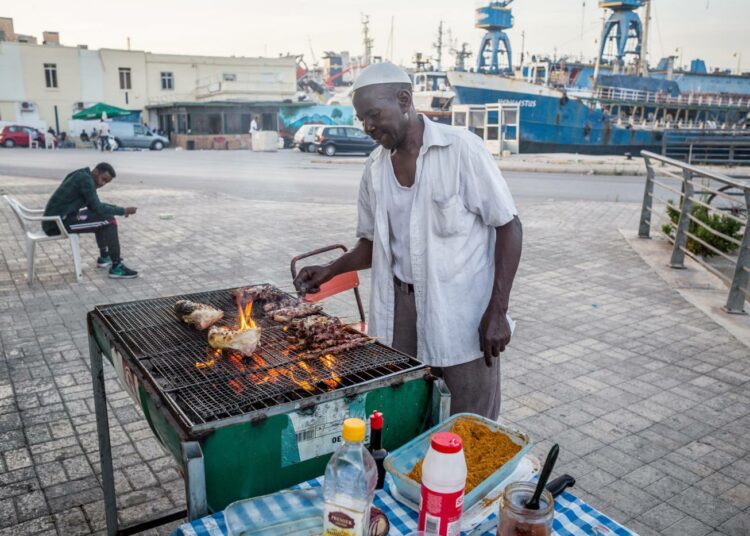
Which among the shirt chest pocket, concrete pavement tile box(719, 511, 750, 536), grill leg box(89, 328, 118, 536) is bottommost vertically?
concrete pavement tile box(719, 511, 750, 536)

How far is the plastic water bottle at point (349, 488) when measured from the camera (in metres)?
1.55

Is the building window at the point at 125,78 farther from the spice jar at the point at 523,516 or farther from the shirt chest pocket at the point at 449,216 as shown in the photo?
the spice jar at the point at 523,516

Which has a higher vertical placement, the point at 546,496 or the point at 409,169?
the point at 409,169

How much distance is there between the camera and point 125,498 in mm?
3496

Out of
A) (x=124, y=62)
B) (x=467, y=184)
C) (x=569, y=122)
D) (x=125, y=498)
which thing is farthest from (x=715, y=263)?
(x=124, y=62)

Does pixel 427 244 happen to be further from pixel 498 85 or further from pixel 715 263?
pixel 498 85

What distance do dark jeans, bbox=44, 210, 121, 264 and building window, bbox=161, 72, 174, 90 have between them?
46.8 meters

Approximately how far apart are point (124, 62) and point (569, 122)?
35.8 metres

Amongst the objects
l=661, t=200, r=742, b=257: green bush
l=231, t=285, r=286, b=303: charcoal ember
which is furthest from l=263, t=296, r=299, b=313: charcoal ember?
l=661, t=200, r=742, b=257: green bush

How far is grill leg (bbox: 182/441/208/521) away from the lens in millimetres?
1706

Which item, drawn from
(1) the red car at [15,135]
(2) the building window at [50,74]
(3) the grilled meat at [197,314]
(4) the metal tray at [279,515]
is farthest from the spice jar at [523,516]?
(2) the building window at [50,74]

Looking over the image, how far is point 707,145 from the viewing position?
33.9 m

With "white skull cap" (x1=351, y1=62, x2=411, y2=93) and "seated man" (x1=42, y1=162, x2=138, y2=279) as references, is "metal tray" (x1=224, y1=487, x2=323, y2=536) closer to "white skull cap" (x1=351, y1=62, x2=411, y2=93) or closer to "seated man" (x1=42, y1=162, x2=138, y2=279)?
"white skull cap" (x1=351, y1=62, x2=411, y2=93)

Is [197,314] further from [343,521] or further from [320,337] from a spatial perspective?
[343,521]
